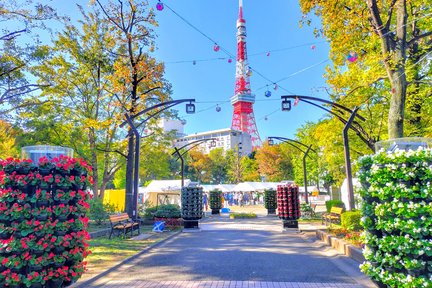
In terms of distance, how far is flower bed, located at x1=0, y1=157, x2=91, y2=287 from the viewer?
189 inches

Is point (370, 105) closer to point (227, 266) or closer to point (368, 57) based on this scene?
point (368, 57)

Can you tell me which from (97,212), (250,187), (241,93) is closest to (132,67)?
(97,212)

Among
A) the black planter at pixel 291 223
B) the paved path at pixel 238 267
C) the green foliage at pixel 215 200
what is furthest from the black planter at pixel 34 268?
the green foliage at pixel 215 200

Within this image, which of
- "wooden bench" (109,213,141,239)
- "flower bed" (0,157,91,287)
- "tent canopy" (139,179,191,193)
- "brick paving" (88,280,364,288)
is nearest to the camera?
"flower bed" (0,157,91,287)

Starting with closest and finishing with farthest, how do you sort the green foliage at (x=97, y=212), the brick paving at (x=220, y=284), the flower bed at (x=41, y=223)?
the flower bed at (x=41, y=223), the brick paving at (x=220, y=284), the green foliage at (x=97, y=212)

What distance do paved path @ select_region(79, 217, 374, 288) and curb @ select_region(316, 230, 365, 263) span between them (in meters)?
0.19

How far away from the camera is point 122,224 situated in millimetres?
12086

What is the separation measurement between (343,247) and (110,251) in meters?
6.63

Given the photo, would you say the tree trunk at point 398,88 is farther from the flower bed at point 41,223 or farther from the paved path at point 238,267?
the flower bed at point 41,223

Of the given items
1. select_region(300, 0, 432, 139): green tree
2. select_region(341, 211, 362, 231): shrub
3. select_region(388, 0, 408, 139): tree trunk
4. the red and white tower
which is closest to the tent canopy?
select_region(300, 0, 432, 139): green tree

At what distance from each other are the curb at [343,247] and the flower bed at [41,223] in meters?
6.15

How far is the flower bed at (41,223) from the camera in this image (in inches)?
189

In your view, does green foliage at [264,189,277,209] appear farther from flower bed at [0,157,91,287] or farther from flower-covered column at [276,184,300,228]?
flower bed at [0,157,91,287]

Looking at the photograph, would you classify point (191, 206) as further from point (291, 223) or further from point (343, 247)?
point (343, 247)
